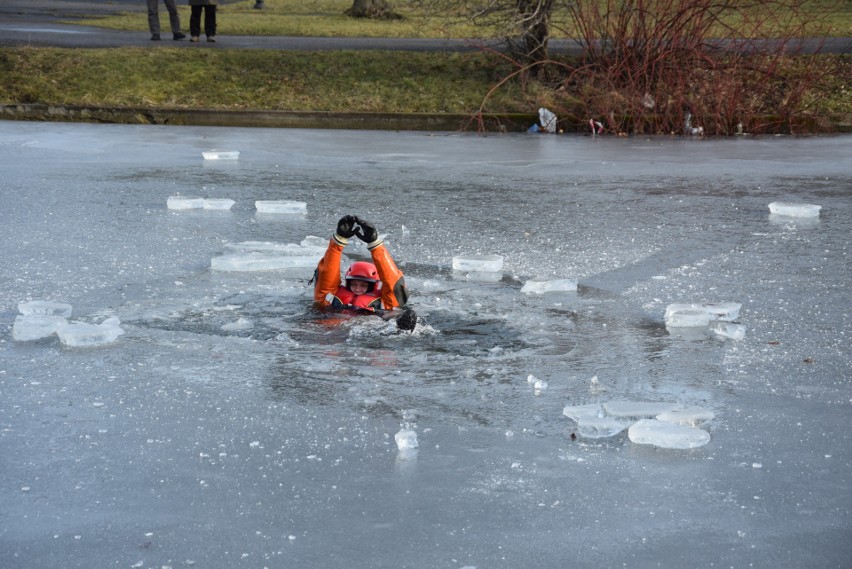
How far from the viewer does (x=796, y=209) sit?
10336 millimetres

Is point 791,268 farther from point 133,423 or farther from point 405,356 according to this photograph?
point 133,423

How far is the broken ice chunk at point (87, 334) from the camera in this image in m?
6.17

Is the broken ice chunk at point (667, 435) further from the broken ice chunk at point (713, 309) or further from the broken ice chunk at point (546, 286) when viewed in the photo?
the broken ice chunk at point (546, 286)

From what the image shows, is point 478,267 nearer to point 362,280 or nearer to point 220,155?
point 362,280

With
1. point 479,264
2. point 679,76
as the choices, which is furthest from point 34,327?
point 679,76

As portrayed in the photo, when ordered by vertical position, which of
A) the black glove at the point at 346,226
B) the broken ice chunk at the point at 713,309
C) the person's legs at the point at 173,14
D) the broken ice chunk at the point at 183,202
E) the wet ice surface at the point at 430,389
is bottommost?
the wet ice surface at the point at 430,389

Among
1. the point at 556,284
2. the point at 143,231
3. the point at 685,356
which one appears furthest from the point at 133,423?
the point at 143,231

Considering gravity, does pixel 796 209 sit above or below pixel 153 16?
below

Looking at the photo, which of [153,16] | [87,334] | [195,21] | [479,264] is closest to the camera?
[87,334]

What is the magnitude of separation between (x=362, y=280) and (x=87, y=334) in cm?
180

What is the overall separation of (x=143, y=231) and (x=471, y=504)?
5818 millimetres

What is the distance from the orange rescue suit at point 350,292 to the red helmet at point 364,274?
0.07 metres

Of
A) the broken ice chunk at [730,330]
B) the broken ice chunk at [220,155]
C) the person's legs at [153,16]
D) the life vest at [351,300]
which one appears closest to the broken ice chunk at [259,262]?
the life vest at [351,300]

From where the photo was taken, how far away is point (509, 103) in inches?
687
